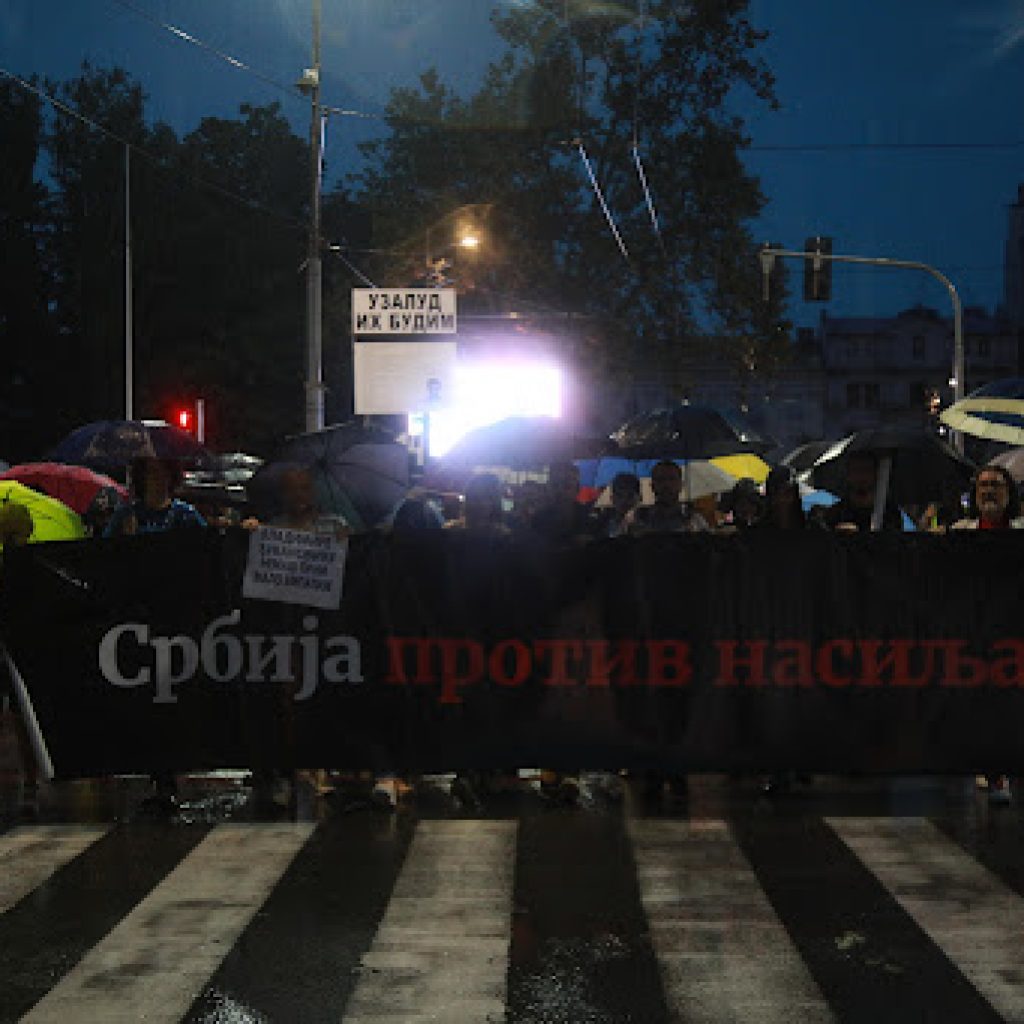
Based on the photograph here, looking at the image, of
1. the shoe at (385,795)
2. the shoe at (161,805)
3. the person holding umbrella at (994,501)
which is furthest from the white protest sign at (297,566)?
the person holding umbrella at (994,501)

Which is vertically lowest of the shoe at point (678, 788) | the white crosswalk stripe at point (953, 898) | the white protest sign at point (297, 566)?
the shoe at point (678, 788)

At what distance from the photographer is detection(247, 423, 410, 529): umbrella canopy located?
14.1 m

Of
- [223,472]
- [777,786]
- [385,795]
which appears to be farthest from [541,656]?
[223,472]

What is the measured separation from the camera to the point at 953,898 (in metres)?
7.28

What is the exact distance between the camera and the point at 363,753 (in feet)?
30.1

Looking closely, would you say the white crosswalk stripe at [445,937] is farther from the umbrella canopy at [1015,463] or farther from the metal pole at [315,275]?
the metal pole at [315,275]

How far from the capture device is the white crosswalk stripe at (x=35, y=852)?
24.8 ft

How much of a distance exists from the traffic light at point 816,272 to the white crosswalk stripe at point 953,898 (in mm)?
23117

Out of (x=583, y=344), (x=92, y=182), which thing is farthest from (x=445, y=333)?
(x=92, y=182)

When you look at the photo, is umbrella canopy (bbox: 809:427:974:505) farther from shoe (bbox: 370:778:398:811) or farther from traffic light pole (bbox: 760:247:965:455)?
traffic light pole (bbox: 760:247:965:455)

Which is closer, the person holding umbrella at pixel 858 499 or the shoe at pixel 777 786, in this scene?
the shoe at pixel 777 786

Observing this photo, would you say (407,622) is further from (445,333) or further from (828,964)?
(445,333)

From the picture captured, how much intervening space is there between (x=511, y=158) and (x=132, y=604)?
45.4 metres

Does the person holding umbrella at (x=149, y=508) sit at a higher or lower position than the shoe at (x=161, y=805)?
higher
